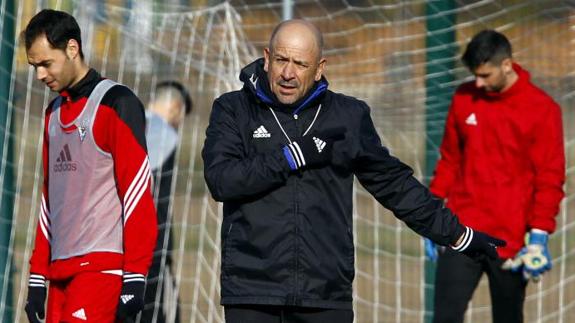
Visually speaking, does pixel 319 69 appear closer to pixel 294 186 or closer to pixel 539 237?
pixel 294 186

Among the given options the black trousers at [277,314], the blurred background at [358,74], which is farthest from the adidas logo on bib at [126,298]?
the blurred background at [358,74]

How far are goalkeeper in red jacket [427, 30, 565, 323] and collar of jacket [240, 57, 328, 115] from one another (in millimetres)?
2013

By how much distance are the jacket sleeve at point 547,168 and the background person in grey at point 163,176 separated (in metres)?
2.57

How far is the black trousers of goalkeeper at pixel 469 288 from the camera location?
21.1 feet

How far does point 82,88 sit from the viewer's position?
16.9ft

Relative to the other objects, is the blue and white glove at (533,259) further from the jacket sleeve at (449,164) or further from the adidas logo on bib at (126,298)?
the adidas logo on bib at (126,298)

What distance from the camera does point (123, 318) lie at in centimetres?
500

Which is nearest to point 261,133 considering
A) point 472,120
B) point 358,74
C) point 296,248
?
point 296,248

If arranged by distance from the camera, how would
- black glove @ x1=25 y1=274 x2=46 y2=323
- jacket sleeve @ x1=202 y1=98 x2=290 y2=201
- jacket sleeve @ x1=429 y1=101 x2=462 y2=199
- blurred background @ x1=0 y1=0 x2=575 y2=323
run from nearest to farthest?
1. jacket sleeve @ x1=202 y1=98 x2=290 y2=201
2. black glove @ x1=25 y1=274 x2=46 y2=323
3. jacket sleeve @ x1=429 y1=101 x2=462 y2=199
4. blurred background @ x1=0 y1=0 x2=575 y2=323

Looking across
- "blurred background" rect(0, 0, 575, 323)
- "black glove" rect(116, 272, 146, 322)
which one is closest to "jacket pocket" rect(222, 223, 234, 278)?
"black glove" rect(116, 272, 146, 322)

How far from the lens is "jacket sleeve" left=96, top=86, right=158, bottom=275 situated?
16.4ft

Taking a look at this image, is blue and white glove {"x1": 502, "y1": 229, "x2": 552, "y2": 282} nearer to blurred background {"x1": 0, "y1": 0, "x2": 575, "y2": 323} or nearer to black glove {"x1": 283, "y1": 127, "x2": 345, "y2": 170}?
blurred background {"x1": 0, "y1": 0, "x2": 575, "y2": 323}

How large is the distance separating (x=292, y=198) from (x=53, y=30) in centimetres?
130

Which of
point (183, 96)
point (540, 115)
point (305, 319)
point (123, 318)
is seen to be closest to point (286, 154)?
point (305, 319)
